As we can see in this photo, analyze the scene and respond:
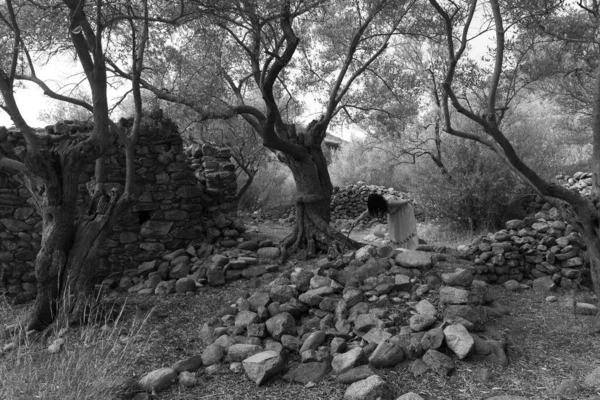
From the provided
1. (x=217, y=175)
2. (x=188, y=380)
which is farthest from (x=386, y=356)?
(x=217, y=175)

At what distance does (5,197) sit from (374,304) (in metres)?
5.76

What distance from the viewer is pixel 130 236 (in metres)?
7.82

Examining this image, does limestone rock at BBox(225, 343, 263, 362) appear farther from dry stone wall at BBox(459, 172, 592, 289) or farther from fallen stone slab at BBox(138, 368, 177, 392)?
dry stone wall at BBox(459, 172, 592, 289)

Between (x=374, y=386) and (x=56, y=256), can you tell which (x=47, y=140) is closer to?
(x=56, y=256)

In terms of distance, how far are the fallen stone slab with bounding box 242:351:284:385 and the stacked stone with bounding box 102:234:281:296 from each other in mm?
2616

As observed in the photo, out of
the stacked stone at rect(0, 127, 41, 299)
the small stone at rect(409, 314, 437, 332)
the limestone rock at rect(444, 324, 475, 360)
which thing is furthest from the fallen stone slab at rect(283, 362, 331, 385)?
the stacked stone at rect(0, 127, 41, 299)

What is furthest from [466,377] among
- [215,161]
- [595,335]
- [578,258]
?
[215,161]

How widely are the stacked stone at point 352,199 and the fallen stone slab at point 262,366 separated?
12638 mm

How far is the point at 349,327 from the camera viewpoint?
4727mm

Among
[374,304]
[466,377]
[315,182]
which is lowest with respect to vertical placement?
[466,377]

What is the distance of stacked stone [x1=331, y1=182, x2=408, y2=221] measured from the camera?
17.0 meters

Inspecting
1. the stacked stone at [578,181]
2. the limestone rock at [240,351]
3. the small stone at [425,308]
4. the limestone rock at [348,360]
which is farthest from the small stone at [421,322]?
the stacked stone at [578,181]

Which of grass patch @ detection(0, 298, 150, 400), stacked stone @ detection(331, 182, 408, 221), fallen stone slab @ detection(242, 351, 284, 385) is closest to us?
grass patch @ detection(0, 298, 150, 400)

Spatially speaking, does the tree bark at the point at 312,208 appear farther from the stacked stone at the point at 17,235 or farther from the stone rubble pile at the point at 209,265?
the stacked stone at the point at 17,235
